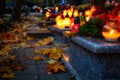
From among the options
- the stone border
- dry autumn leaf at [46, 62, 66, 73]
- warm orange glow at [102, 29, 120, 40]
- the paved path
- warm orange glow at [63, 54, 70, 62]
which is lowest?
the paved path

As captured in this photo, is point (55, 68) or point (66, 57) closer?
point (55, 68)

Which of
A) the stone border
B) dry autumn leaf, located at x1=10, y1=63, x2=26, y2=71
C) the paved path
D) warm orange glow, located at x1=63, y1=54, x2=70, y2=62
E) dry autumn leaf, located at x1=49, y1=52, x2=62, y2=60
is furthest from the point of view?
dry autumn leaf, located at x1=49, y1=52, x2=62, y2=60

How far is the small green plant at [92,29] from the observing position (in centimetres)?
621

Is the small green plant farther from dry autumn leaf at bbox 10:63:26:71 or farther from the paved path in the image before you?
dry autumn leaf at bbox 10:63:26:71

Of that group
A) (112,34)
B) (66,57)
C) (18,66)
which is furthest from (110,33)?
(18,66)

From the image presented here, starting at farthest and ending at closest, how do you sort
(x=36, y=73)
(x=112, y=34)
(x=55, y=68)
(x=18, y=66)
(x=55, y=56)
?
1. (x=55, y=56)
2. (x=18, y=66)
3. (x=55, y=68)
4. (x=36, y=73)
5. (x=112, y=34)

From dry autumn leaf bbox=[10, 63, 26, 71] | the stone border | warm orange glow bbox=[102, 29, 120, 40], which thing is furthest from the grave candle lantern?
dry autumn leaf bbox=[10, 63, 26, 71]

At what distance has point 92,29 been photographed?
6230mm

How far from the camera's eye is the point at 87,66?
574 cm

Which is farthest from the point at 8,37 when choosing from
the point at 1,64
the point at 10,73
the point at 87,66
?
the point at 87,66

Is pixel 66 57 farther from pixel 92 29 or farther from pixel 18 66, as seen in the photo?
pixel 92 29

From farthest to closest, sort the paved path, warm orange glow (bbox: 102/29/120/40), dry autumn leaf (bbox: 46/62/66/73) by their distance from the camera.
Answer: dry autumn leaf (bbox: 46/62/66/73)
the paved path
warm orange glow (bbox: 102/29/120/40)

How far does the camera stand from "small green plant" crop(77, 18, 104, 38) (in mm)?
6211

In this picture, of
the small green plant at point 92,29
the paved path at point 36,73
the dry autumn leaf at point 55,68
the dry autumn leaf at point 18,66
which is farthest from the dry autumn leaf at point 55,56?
the small green plant at point 92,29
